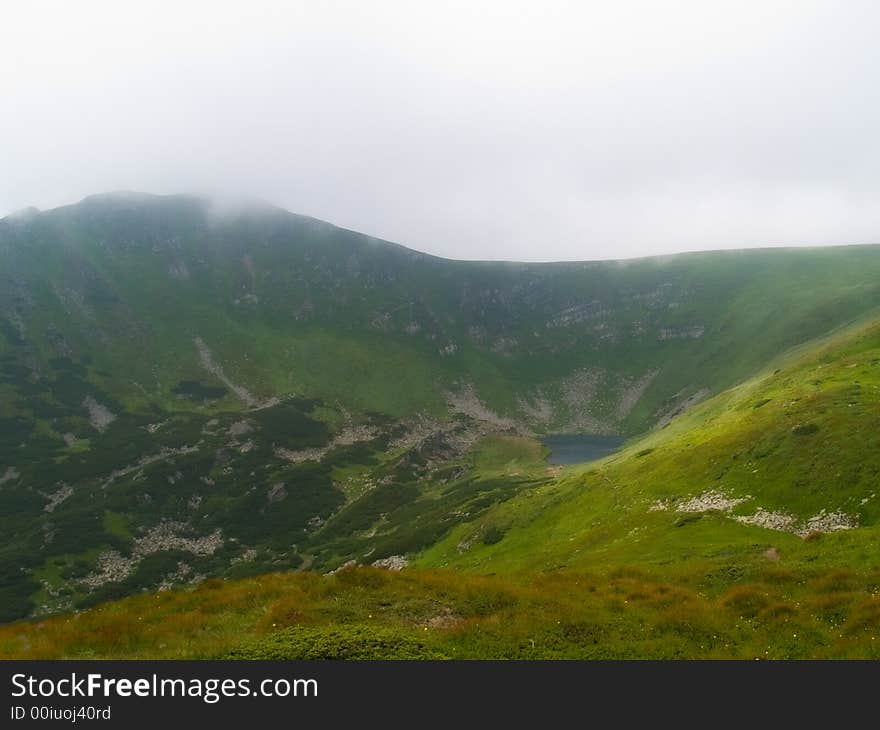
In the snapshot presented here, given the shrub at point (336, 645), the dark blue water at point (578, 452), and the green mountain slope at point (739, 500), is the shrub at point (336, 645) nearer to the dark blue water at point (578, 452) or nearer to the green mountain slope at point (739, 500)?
the green mountain slope at point (739, 500)

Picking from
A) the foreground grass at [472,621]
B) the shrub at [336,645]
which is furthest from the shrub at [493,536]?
the shrub at [336,645]

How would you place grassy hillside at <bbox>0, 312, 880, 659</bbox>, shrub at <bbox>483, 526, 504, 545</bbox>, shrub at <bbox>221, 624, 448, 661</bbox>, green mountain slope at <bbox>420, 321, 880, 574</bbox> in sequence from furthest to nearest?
shrub at <bbox>483, 526, 504, 545</bbox>
green mountain slope at <bbox>420, 321, 880, 574</bbox>
grassy hillside at <bbox>0, 312, 880, 659</bbox>
shrub at <bbox>221, 624, 448, 661</bbox>

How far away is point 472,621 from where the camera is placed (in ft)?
61.5

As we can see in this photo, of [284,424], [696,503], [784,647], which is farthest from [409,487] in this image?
[784,647]

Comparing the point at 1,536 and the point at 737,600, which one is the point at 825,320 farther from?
the point at 1,536

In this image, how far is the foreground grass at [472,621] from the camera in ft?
54.9

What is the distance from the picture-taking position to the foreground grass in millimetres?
16734

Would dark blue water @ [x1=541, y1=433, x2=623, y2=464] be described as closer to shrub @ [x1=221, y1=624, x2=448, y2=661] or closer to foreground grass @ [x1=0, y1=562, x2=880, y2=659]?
foreground grass @ [x1=0, y1=562, x2=880, y2=659]

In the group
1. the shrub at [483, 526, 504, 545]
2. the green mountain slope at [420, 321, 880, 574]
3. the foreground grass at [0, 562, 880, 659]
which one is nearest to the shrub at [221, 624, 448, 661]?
the foreground grass at [0, 562, 880, 659]

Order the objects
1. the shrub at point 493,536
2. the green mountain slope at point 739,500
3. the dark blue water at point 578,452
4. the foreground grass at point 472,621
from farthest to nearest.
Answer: the dark blue water at point 578,452 → the shrub at point 493,536 → the green mountain slope at point 739,500 → the foreground grass at point 472,621

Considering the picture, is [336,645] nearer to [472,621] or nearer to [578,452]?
[472,621]

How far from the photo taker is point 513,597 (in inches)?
843

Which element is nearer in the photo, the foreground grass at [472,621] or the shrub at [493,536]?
the foreground grass at [472,621]

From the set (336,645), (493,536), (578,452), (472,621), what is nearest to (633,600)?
(472,621)
